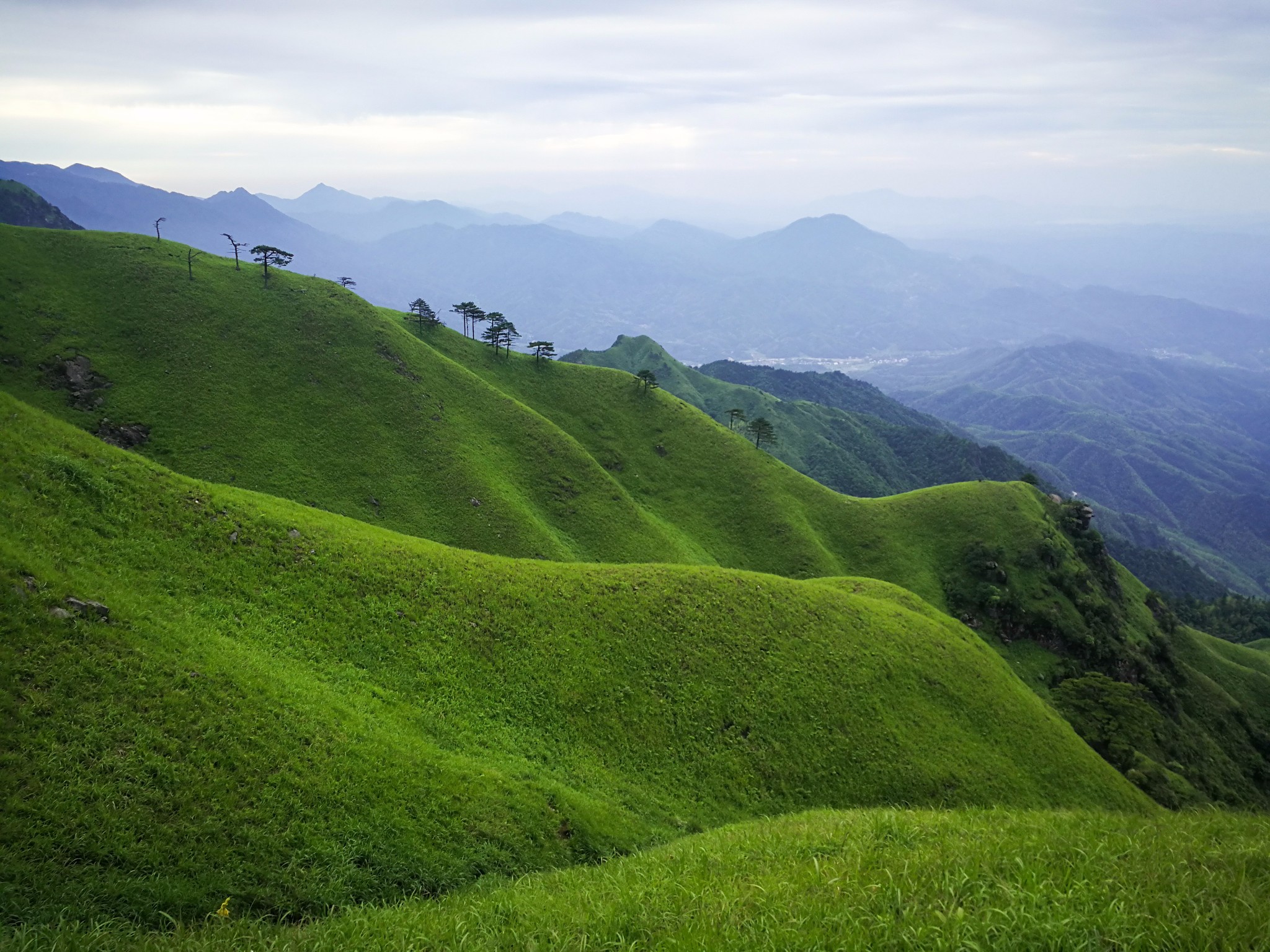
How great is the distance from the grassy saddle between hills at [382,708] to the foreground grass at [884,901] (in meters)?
3.47

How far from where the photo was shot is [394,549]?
37.2 metres

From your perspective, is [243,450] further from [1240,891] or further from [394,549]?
[1240,891]

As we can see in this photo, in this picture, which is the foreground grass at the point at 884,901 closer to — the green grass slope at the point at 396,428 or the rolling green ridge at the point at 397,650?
the rolling green ridge at the point at 397,650

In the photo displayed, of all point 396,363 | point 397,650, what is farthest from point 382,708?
point 396,363

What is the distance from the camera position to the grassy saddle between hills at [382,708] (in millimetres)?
17031

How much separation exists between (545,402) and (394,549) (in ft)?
277

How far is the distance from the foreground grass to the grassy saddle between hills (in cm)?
347

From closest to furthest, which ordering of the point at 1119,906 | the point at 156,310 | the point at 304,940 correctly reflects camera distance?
the point at 1119,906, the point at 304,940, the point at 156,310

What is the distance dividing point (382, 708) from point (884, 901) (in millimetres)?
22988

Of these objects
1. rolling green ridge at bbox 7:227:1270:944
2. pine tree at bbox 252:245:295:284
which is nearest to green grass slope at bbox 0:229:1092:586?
rolling green ridge at bbox 7:227:1270:944

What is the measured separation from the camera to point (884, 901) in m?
9.91

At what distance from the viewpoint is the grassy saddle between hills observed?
17031 mm

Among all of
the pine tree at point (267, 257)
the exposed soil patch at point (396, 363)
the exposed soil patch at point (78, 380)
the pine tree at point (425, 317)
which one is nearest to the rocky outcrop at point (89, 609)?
the exposed soil patch at point (78, 380)

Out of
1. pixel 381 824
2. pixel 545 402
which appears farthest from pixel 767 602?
pixel 545 402
